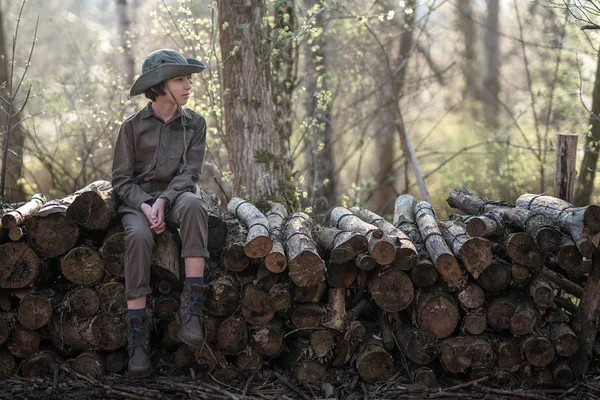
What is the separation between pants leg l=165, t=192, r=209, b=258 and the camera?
4234mm

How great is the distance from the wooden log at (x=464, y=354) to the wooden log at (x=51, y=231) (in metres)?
2.93

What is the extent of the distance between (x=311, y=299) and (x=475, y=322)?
127 cm

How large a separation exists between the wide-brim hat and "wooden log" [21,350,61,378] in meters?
2.21

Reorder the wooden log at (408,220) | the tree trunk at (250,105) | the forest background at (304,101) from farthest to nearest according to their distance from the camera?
the forest background at (304,101) < the tree trunk at (250,105) < the wooden log at (408,220)

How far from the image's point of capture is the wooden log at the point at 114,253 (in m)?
4.34

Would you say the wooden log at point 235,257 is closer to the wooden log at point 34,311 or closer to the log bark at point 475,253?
the wooden log at point 34,311

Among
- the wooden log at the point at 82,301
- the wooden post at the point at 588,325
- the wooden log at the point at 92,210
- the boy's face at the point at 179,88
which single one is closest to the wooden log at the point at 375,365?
the wooden post at the point at 588,325

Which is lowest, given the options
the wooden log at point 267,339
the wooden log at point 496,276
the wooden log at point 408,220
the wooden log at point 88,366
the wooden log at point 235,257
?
the wooden log at point 88,366

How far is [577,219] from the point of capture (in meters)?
4.21

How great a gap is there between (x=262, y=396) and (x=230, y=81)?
3.53 meters

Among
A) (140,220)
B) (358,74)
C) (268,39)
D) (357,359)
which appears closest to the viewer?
(140,220)

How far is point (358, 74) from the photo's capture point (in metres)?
10.3

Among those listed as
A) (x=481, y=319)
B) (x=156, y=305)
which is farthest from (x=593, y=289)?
(x=156, y=305)

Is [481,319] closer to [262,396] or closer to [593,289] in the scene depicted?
[593,289]
